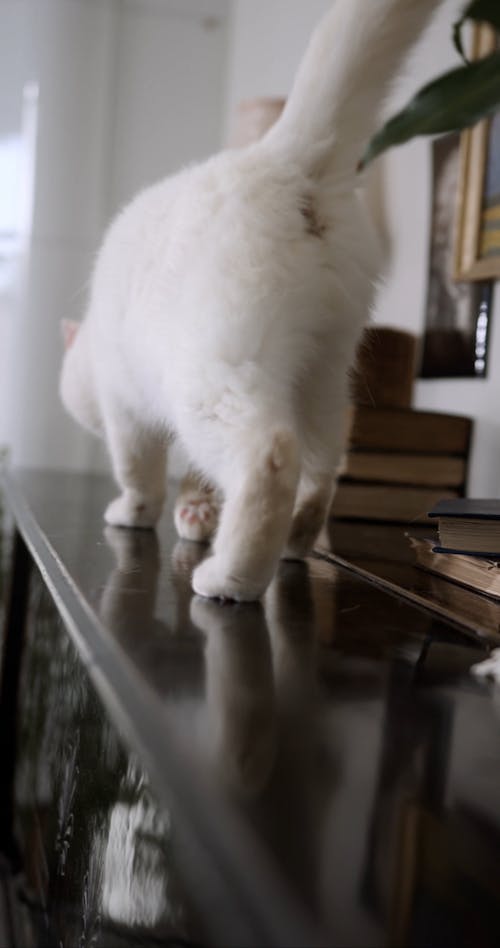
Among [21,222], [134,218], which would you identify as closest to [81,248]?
[21,222]

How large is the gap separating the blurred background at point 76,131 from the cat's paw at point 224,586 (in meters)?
2.61

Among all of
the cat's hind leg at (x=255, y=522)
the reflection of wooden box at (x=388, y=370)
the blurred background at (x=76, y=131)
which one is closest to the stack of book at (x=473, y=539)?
the cat's hind leg at (x=255, y=522)

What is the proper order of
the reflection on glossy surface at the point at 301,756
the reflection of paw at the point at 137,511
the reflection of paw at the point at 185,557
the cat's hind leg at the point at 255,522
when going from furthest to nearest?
the reflection of paw at the point at 137,511, the reflection of paw at the point at 185,557, the cat's hind leg at the point at 255,522, the reflection on glossy surface at the point at 301,756

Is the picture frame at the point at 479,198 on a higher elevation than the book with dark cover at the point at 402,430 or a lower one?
higher

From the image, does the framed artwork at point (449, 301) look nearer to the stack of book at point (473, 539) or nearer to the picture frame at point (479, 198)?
the picture frame at point (479, 198)

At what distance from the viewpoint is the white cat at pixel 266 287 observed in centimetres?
85

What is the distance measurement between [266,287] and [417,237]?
1180 mm

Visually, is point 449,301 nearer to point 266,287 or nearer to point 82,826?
point 266,287

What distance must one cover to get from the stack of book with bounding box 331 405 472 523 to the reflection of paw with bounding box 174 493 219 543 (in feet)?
1.20

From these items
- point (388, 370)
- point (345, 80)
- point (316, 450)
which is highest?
point (345, 80)

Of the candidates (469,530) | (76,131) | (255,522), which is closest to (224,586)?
(255,522)

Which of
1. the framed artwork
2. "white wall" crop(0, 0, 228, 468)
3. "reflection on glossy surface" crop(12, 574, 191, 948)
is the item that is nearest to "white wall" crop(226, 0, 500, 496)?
the framed artwork

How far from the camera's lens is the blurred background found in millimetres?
3496

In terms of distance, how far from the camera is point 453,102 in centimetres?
59
